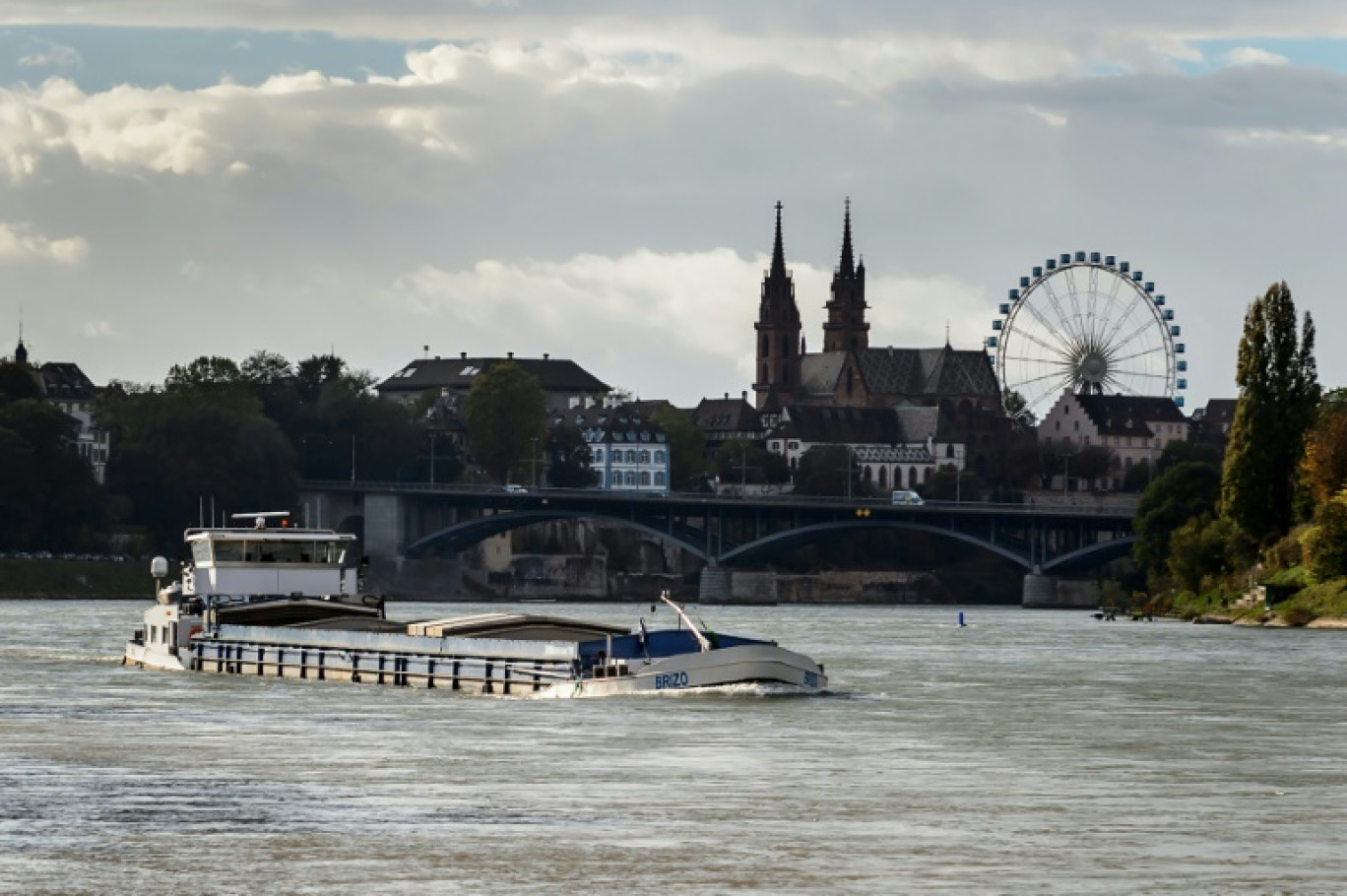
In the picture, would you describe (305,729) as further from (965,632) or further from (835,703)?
(965,632)

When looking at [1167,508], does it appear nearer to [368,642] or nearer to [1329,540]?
[1329,540]

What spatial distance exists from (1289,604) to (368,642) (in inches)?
2775

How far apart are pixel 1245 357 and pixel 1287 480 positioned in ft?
19.5

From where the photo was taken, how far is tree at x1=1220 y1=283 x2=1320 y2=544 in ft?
475

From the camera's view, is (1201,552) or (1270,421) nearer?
(1270,421)

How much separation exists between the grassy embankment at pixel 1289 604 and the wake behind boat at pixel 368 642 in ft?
184

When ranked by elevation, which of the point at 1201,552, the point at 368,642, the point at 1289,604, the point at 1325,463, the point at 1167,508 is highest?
the point at 1325,463

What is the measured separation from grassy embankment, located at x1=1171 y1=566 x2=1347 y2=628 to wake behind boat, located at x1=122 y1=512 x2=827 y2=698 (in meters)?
56.0

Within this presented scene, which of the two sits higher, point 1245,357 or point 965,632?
point 1245,357

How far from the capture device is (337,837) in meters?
40.8

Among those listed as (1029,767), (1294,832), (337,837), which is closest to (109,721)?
(1029,767)

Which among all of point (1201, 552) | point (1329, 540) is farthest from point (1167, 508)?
point (1329, 540)

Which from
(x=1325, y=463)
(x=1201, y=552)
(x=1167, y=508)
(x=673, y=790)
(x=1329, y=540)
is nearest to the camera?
(x=673, y=790)

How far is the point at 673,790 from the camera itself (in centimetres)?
4791
